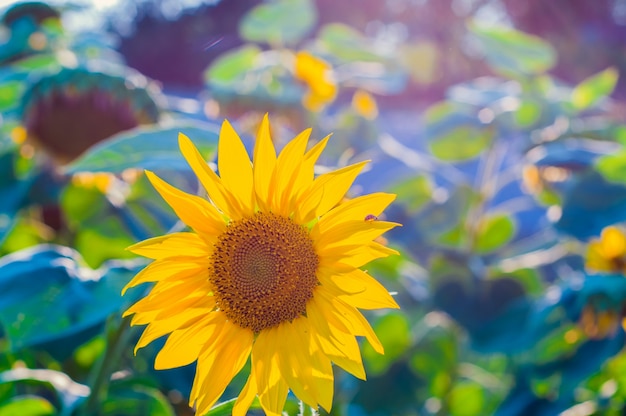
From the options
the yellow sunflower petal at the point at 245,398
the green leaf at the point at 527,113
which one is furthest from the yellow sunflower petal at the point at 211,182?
the green leaf at the point at 527,113

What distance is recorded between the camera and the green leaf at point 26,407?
708mm

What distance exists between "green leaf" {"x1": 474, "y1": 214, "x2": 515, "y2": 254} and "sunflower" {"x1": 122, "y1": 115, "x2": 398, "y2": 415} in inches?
26.6

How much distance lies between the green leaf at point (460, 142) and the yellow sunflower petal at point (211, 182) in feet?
2.15

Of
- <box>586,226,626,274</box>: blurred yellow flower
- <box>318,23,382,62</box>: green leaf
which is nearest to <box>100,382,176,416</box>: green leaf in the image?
<box>586,226,626,274</box>: blurred yellow flower

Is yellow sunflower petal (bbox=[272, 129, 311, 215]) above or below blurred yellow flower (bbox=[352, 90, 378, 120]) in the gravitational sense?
above

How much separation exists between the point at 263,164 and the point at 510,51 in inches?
28.9

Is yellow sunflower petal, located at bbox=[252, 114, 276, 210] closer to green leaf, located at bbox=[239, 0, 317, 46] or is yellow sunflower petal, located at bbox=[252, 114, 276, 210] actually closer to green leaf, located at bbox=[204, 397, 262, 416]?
green leaf, located at bbox=[204, 397, 262, 416]

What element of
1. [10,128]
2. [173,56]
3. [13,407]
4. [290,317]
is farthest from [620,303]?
[173,56]

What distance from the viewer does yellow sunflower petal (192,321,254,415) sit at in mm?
559

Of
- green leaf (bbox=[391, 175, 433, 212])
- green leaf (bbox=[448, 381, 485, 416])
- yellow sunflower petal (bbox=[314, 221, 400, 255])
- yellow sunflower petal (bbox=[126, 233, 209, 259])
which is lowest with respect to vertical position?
green leaf (bbox=[448, 381, 485, 416])

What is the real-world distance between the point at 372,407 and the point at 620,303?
1.11 feet

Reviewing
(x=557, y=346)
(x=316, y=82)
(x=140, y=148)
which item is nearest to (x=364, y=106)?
(x=316, y=82)

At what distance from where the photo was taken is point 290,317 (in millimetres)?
579

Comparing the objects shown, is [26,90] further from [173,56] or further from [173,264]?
[173,56]
